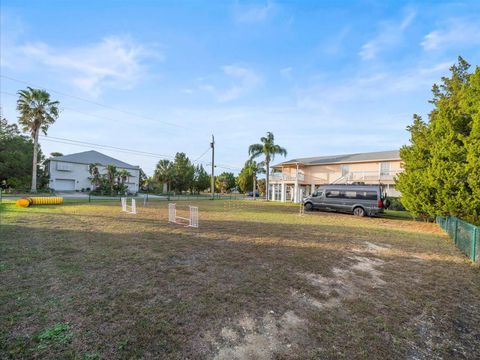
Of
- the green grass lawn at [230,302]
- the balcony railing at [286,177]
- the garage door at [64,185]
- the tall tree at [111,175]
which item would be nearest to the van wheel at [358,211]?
the green grass lawn at [230,302]

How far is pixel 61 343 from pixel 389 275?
18.9 ft

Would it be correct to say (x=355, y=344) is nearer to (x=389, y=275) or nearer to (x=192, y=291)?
(x=192, y=291)

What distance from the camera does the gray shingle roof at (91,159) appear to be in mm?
42050

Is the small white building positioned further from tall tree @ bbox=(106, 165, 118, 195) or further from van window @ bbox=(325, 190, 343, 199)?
van window @ bbox=(325, 190, 343, 199)

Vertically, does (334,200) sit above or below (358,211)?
above

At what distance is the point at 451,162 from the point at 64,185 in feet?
165

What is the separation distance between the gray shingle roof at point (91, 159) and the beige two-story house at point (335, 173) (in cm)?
3307

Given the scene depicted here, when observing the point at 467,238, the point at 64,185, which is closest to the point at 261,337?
the point at 467,238

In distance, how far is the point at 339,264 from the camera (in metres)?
5.76

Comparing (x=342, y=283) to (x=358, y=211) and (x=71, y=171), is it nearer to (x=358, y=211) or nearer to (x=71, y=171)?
(x=358, y=211)

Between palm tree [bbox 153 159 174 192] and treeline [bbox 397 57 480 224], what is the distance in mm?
42506

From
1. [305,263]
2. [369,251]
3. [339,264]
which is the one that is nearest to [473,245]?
[369,251]

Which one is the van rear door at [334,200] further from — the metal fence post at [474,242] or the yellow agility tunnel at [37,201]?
the yellow agility tunnel at [37,201]

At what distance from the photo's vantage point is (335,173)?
29.8 meters
